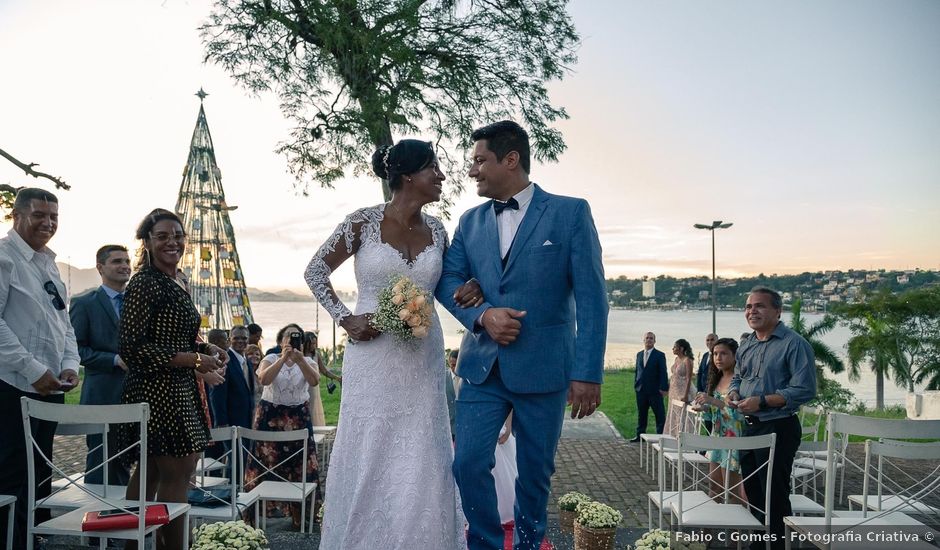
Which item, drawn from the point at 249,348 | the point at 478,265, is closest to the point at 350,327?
the point at 478,265

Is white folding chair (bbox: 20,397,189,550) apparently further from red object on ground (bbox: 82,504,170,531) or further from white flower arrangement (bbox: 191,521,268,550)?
white flower arrangement (bbox: 191,521,268,550)

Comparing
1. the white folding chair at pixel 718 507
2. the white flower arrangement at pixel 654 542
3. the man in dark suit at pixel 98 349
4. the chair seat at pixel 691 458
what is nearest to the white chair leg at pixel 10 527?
the man in dark suit at pixel 98 349

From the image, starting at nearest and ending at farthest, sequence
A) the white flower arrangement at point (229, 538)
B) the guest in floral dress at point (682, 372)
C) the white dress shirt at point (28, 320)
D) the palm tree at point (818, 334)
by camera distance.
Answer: the white flower arrangement at point (229, 538)
the white dress shirt at point (28, 320)
the guest in floral dress at point (682, 372)
the palm tree at point (818, 334)

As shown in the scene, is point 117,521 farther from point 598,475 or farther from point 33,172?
point 598,475

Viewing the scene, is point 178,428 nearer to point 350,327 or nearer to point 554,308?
point 350,327

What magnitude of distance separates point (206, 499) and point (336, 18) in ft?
20.7

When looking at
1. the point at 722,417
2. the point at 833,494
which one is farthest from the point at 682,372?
the point at 833,494

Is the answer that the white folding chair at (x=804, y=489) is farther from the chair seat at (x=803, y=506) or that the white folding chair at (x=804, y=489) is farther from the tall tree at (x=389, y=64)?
the tall tree at (x=389, y=64)

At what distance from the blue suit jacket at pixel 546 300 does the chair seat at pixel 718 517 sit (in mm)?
1937

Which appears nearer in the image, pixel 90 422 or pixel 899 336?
pixel 90 422

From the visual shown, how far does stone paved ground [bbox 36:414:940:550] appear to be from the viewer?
4.80 metres

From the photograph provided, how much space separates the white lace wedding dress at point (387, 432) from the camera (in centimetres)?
343

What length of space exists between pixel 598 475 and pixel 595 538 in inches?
241

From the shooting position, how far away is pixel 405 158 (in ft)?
12.4
